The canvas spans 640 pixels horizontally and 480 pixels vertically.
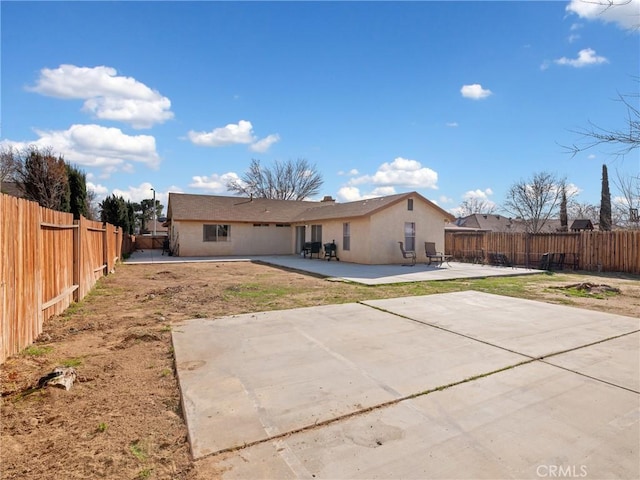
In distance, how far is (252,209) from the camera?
25.1m

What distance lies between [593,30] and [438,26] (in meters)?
8.16

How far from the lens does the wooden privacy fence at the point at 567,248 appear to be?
591 inches

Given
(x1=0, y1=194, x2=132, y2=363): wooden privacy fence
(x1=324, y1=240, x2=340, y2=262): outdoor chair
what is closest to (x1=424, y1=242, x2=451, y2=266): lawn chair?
(x1=324, y1=240, x2=340, y2=262): outdoor chair

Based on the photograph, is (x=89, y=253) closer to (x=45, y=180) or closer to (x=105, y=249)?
(x=105, y=249)

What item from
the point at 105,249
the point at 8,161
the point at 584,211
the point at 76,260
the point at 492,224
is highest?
the point at 8,161

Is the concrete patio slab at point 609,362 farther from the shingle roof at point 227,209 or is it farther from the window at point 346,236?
the shingle roof at point 227,209

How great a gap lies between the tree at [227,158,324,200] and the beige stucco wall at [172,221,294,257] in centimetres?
1973

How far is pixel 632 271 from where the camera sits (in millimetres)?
14891

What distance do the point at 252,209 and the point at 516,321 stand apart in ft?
68.5

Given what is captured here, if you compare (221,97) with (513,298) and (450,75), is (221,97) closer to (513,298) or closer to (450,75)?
(450,75)

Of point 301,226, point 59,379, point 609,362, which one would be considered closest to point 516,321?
point 609,362

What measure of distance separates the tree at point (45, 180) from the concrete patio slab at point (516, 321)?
20.4 meters

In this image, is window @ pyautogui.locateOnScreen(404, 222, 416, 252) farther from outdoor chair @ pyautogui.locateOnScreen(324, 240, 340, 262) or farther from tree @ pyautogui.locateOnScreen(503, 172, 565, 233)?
tree @ pyautogui.locateOnScreen(503, 172, 565, 233)

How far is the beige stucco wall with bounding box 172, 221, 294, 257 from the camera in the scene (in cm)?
2222
